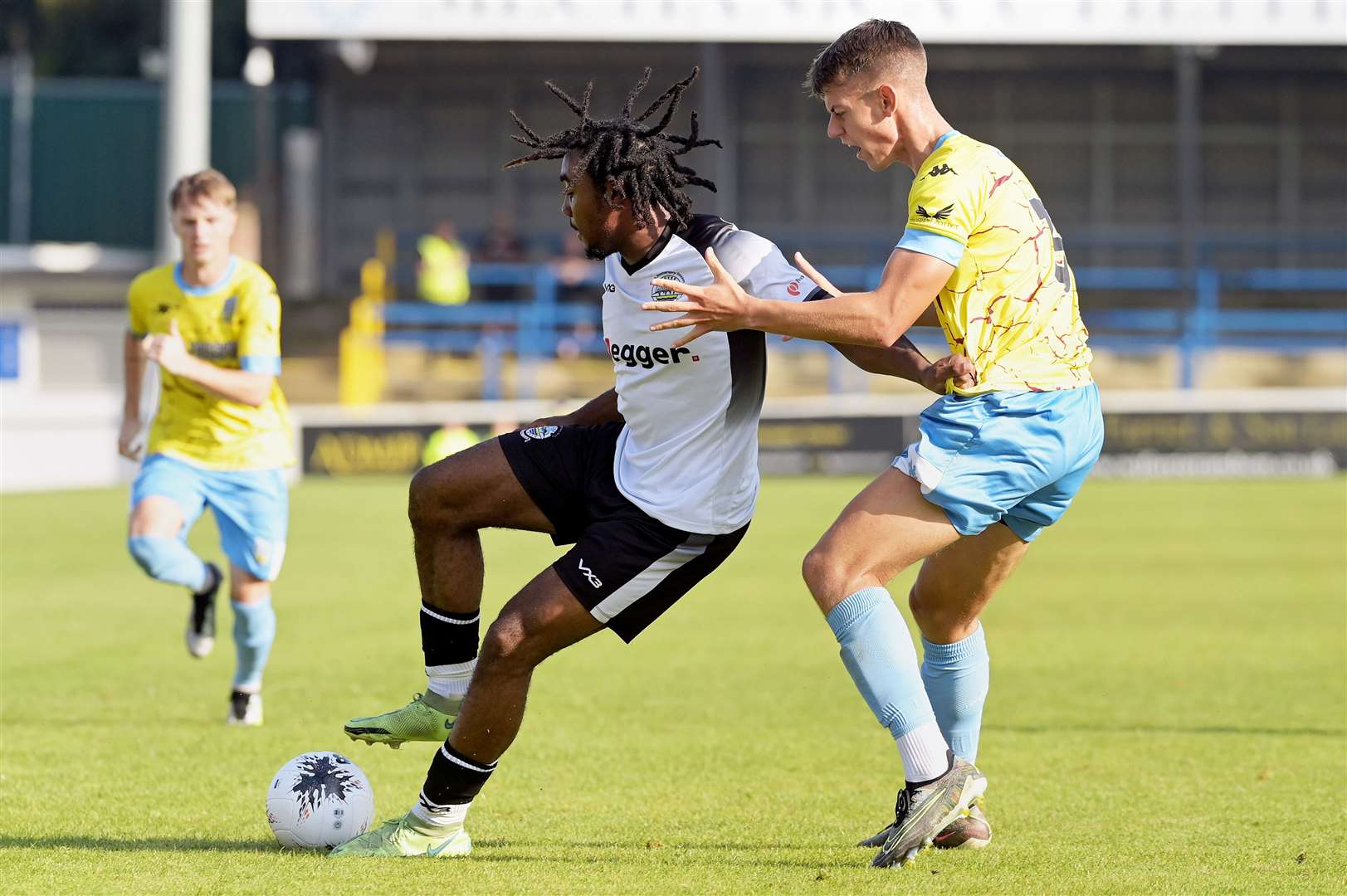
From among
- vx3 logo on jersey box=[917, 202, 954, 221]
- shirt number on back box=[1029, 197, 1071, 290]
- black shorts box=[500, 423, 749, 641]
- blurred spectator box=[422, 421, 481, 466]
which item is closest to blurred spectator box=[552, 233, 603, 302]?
blurred spectator box=[422, 421, 481, 466]

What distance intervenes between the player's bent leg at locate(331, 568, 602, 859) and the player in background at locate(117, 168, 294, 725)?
2679mm

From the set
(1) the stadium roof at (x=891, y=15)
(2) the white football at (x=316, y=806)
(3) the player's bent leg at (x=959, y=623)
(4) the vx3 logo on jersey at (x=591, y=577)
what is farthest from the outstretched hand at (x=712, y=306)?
(1) the stadium roof at (x=891, y=15)

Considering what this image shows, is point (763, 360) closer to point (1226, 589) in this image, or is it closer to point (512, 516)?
point (512, 516)

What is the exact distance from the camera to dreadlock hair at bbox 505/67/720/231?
16.2ft

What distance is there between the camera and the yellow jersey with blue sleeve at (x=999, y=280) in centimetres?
485

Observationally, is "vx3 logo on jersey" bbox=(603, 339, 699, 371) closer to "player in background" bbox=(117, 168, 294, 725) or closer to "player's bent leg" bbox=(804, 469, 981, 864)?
"player's bent leg" bbox=(804, 469, 981, 864)

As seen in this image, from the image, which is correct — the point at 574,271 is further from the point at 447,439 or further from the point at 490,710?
the point at 490,710

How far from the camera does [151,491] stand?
7.57 meters

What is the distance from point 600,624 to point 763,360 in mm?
880

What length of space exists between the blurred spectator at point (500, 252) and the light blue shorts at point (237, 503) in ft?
59.9

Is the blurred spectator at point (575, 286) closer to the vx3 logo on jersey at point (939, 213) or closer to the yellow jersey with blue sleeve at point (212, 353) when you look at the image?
the yellow jersey with blue sleeve at point (212, 353)

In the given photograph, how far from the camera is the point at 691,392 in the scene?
5059 millimetres

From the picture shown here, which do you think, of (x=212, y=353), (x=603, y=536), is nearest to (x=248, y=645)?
(x=212, y=353)

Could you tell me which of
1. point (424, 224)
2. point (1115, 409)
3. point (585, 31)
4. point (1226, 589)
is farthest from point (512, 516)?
point (424, 224)
